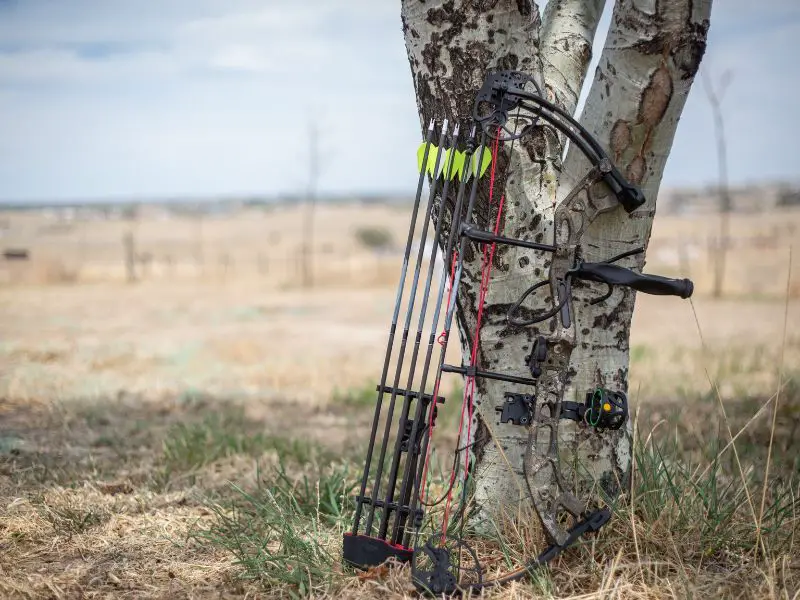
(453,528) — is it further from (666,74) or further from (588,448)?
(666,74)

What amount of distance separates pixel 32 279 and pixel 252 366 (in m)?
15.5

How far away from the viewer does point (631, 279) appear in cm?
297

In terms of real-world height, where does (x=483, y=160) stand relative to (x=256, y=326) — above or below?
above

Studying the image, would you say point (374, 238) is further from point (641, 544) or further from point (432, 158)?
point (641, 544)

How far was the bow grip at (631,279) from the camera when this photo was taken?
9.63 feet

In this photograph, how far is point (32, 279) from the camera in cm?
2320

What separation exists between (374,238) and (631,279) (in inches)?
1886

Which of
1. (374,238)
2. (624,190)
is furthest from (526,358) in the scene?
(374,238)

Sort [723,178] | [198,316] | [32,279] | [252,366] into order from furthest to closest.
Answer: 1. [32,279]
2. [723,178]
3. [198,316]
4. [252,366]

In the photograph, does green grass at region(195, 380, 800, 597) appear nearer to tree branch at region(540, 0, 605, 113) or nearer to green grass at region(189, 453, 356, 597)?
green grass at region(189, 453, 356, 597)

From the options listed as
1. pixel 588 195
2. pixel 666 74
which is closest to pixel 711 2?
pixel 666 74

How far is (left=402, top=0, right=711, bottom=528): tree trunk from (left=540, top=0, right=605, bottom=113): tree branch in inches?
0.9

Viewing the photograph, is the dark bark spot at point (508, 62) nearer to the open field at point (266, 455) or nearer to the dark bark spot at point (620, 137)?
the dark bark spot at point (620, 137)

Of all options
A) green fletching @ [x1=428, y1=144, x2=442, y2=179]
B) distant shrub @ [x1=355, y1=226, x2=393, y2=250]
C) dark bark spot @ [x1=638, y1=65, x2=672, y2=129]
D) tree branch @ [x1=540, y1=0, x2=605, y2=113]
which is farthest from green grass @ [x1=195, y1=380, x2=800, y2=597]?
distant shrub @ [x1=355, y1=226, x2=393, y2=250]
